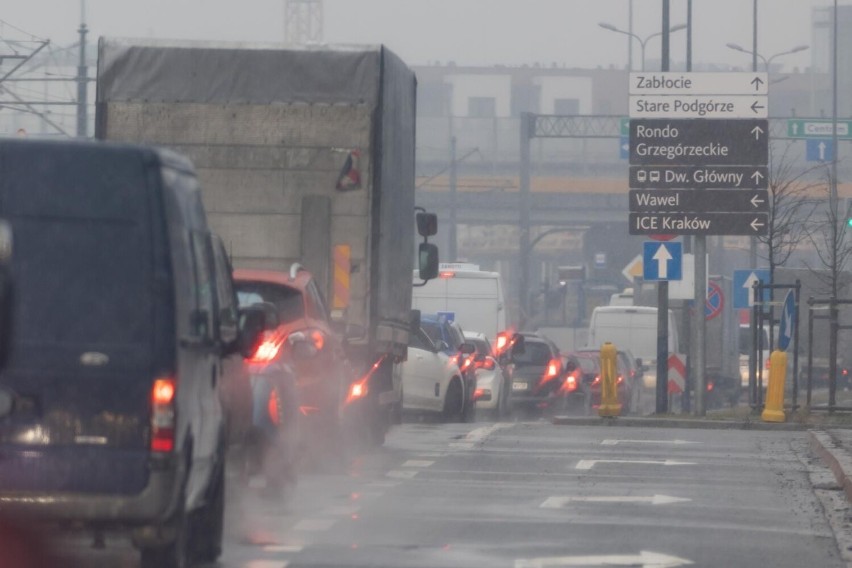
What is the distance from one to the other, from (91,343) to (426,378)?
17.4m

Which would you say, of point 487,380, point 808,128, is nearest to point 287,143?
point 487,380

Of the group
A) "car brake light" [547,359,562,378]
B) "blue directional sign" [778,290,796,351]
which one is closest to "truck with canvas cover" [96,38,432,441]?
"blue directional sign" [778,290,796,351]

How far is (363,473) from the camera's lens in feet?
51.8

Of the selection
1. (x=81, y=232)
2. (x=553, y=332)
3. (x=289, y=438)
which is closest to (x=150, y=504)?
(x=81, y=232)

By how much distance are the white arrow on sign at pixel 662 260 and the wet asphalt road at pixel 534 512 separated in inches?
354

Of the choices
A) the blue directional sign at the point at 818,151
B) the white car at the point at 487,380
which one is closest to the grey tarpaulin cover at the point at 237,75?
the white car at the point at 487,380

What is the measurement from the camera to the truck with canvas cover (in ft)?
55.0

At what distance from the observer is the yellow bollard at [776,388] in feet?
81.9

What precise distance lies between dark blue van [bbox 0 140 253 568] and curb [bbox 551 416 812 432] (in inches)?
704

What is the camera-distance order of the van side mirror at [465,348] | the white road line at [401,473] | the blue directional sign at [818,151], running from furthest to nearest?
1. the blue directional sign at [818,151]
2. the van side mirror at [465,348]
3. the white road line at [401,473]

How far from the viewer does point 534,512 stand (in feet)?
40.6

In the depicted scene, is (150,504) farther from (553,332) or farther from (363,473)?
(553,332)

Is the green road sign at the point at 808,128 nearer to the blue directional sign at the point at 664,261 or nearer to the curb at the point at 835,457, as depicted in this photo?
the blue directional sign at the point at 664,261

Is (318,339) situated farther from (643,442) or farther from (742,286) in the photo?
(742,286)
